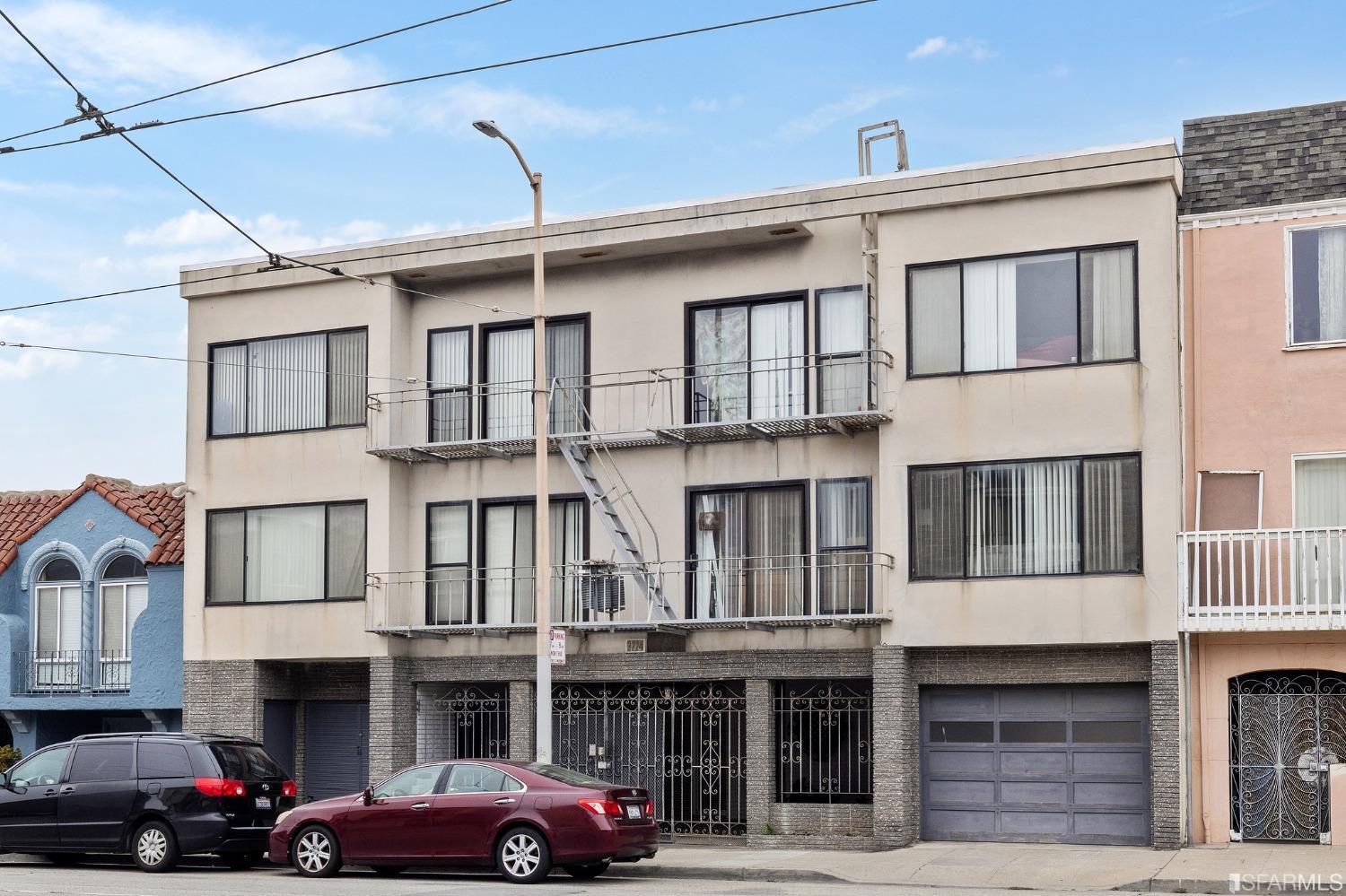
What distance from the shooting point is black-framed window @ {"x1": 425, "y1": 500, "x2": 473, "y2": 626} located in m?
26.0

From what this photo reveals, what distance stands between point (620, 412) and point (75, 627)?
35.0 feet

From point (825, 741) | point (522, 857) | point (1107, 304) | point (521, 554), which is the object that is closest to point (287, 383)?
point (521, 554)

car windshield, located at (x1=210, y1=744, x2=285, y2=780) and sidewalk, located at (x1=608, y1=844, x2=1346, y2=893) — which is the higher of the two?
car windshield, located at (x1=210, y1=744, x2=285, y2=780)

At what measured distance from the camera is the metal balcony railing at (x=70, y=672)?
2847 centimetres

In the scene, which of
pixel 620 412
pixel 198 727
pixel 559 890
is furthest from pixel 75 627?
pixel 559 890

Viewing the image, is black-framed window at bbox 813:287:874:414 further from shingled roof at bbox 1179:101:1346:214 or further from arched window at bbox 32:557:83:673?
arched window at bbox 32:557:83:673

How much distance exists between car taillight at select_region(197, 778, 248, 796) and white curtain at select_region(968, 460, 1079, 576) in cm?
964

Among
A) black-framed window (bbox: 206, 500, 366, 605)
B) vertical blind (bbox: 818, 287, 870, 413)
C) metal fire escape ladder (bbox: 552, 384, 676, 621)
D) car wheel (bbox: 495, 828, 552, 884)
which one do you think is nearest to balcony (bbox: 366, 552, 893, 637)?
metal fire escape ladder (bbox: 552, 384, 676, 621)

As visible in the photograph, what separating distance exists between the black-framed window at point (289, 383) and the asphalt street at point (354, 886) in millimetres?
8357

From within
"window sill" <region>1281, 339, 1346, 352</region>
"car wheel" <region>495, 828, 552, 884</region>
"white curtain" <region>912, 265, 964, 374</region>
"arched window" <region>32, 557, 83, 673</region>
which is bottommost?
"car wheel" <region>495, 828, 552, 884</region>

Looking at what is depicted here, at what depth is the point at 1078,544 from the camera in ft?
71.8

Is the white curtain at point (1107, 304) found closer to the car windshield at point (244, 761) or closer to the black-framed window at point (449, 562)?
the black-framed window at point (449, 562)

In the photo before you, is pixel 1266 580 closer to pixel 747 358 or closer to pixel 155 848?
pixel 747 358

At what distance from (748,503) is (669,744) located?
367 centimetres
